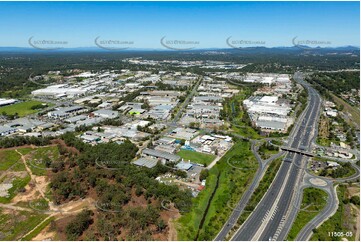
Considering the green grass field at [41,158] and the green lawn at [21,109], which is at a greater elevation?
the green grass field at [41,158]

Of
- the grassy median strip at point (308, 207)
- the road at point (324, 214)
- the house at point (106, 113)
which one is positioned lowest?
the house at point (106, 113)

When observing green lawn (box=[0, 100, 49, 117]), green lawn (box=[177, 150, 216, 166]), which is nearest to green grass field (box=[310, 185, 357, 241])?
green lawn (box=[177, 150, 216, 166])

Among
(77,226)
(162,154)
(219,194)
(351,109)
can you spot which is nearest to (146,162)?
(162,154)

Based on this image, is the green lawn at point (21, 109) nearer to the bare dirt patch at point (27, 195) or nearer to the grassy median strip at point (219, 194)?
the bare dirt patch at point (27, 195)

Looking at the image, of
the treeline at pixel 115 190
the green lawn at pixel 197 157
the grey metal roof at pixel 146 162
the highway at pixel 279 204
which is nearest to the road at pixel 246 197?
the highway at pixel 279 204

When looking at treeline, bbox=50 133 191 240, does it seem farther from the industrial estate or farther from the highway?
the highway

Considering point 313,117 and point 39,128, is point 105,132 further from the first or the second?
point 313,117

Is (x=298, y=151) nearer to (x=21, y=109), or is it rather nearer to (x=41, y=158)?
(x=41, y=158)
